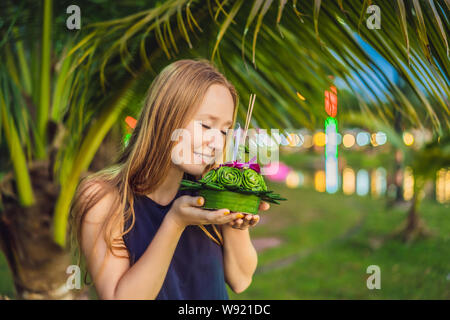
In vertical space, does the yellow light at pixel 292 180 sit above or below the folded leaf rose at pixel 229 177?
below

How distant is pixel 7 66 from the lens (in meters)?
1.95

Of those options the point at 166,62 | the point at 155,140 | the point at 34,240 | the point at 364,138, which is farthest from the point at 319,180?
the point at 155,140

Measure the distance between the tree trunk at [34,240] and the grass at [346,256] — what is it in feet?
3.96

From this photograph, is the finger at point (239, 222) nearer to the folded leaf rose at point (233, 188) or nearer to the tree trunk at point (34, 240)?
the folded leaf rose at point (233, 188)

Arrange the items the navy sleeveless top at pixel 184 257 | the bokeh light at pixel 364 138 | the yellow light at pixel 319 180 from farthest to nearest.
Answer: the yellow light at pixel 319 180 → the bokeh light at pixel 364 138 → the navy sleeveless top at pixel 184 257

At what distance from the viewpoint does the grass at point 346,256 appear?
3857mm

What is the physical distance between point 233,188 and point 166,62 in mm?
698

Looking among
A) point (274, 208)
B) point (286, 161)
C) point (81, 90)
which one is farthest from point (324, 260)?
point (81, 90)

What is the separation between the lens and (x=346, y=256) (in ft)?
15.7

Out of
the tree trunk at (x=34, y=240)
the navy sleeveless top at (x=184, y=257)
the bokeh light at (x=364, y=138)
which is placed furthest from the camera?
the bokeh light at (x=364, y=138)

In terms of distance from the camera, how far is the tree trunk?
5.99 feet

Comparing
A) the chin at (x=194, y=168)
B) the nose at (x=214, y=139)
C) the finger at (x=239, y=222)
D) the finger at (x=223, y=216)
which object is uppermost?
the nose at (x=214, y=139)

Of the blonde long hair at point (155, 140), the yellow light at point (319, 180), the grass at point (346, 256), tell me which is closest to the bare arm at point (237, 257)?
the blonde long hair at point (155, 140)
